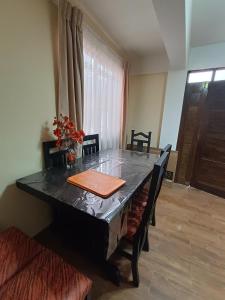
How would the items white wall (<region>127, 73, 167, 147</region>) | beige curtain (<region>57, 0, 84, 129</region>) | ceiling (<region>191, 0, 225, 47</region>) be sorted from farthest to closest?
white wall (<region>127, 73, 167, 147</region>) → ceiling (<region>191, 0, 225, 47</region>) → beige curtain (<region>57, 0, 84, 129</region>)

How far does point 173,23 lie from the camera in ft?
5.04

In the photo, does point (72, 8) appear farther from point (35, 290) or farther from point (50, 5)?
point (35, 290)

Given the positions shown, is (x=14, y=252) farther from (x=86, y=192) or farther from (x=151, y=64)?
(x=151, y=64)

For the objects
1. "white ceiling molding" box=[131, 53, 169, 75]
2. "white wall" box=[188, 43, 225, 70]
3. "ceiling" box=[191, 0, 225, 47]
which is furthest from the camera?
"white ceiling molding" box=[131, 53, 169, 75]

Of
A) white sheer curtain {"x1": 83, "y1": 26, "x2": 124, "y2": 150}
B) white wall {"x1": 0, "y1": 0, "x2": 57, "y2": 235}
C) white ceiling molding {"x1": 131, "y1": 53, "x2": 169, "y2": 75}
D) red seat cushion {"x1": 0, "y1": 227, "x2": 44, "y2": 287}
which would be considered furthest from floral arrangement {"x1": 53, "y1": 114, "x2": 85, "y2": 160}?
white ceiling molding {"x1": 131, "y1": 53, "x2": 169, "y2": 75}

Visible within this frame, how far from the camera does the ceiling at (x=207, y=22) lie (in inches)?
67.2

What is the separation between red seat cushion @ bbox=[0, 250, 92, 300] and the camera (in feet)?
2.56

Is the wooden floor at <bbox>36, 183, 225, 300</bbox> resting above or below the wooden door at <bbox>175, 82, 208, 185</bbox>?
below

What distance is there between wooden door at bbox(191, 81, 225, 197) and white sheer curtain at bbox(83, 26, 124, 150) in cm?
153

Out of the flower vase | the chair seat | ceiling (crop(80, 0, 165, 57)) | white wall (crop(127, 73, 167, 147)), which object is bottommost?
the chair seat

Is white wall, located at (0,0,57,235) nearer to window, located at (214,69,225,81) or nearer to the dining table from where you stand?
the dining table

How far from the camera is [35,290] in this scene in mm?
797

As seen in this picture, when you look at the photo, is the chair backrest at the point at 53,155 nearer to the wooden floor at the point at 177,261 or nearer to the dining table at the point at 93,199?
the dining table at the point at 93,199

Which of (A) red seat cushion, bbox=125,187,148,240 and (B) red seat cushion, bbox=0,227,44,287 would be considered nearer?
(B) red seat cushion, bbox=0,227,44,287
